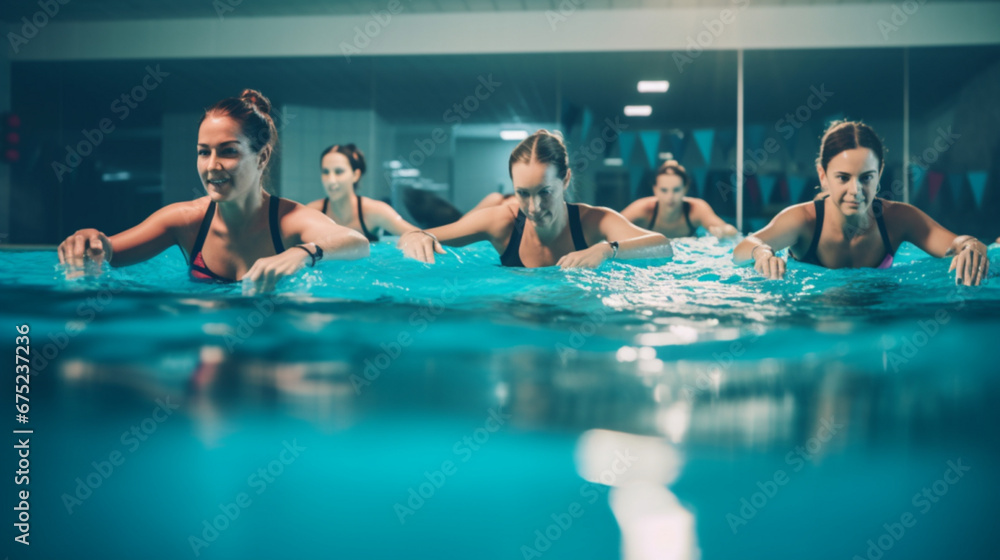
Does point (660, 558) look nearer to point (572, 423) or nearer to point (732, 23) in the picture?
point (572, 423)

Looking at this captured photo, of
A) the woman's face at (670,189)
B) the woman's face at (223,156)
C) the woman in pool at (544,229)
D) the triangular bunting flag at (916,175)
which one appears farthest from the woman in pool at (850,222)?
the triangular bunting flag at (916,175)

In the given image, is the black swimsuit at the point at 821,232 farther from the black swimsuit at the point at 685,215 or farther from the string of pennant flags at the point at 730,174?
the string of pennant flags at the point at 730,174

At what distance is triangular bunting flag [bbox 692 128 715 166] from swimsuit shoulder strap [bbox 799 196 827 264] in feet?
17.2

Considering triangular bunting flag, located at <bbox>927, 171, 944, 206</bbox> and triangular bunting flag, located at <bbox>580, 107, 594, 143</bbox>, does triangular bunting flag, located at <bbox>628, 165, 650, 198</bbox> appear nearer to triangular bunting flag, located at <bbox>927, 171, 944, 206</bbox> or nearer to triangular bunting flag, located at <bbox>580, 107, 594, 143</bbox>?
triangular bunting flag, located at <bbox>580, 107, 594, 143</bbox>

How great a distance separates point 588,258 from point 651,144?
5.95m

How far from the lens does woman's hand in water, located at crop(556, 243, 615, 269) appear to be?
3115mm

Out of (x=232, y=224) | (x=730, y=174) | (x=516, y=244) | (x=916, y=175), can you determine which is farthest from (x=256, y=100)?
(x=916, y=175)

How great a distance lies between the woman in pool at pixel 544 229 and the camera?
3191mm

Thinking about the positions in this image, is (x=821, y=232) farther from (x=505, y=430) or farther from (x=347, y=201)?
(x=347, y=201)

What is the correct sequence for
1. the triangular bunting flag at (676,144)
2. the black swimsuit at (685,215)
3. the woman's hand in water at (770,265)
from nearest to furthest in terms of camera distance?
the woman's hand in water at (770,265) → the black swimsuit at (685,215) → the triangular bunting flag at (676,144)

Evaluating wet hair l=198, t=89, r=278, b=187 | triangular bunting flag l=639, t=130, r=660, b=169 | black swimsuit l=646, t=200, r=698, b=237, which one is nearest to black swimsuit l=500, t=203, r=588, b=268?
wet hair l=198, t=89, r=278, b=187

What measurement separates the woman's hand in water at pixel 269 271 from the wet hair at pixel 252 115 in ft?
2.15

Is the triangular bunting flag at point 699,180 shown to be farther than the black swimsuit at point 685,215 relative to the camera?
Yes

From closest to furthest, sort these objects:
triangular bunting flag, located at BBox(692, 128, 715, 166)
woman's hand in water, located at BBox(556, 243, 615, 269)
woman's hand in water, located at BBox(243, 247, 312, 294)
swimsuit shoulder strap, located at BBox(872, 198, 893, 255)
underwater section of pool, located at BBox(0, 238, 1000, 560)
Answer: underwater section of pool, located at BBox(0, 238, 1000, 560) < woman's hand in water, located at BBox(243, 247, 312, 294) < woman's hand in water, located at BBox(556, 243, 615, 269) < swimsuit shoulder strap, located at BBox(872, 198, 893, 255) < triangular bunting flag, located at BBox(692, 128, 715, 166)
